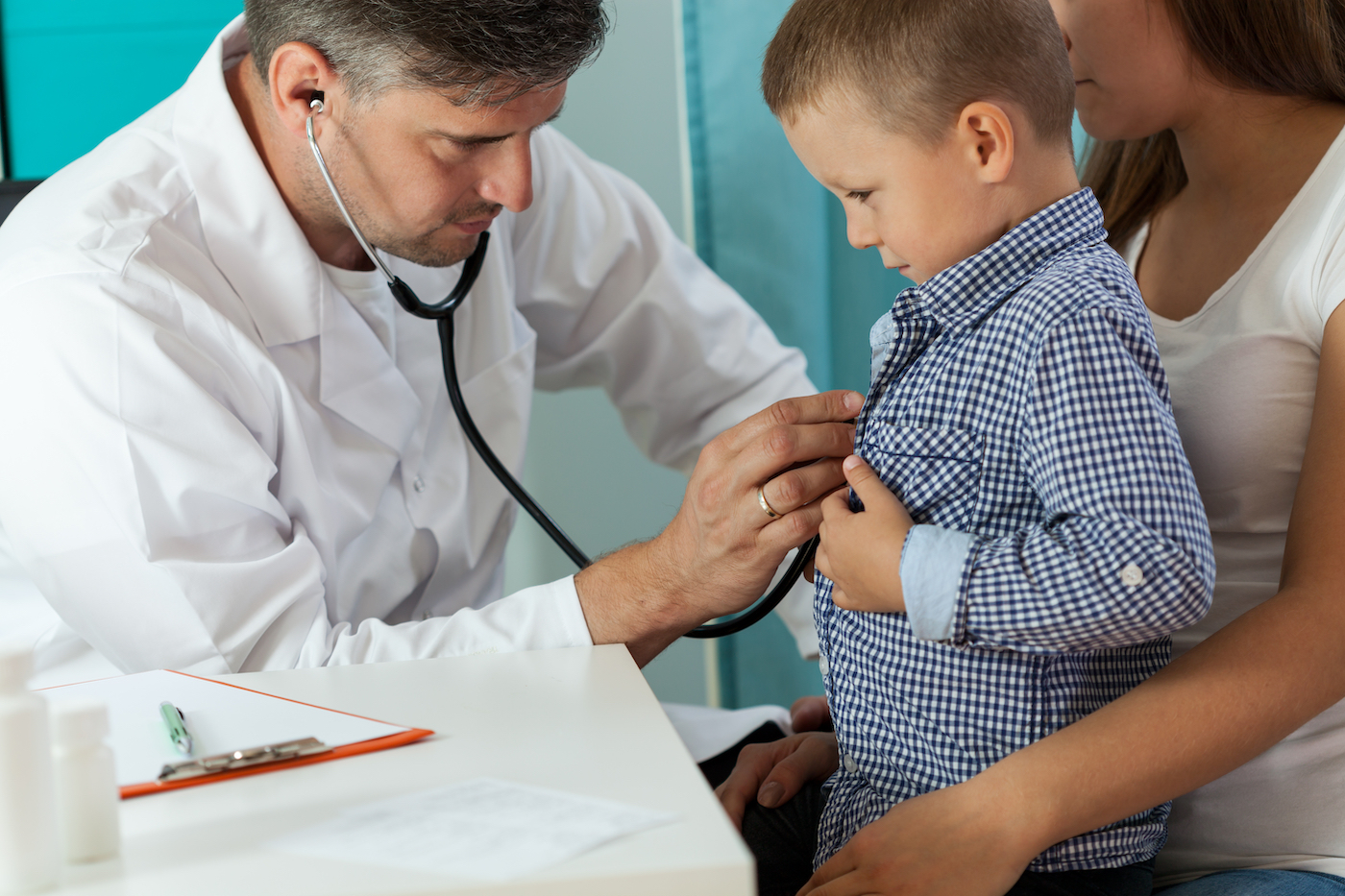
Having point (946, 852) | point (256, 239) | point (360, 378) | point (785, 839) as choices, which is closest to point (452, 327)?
point (360, 378)

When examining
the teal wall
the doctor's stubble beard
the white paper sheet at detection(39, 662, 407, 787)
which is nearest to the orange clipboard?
the white paper sheet at detection(39, 662, 407, 787)

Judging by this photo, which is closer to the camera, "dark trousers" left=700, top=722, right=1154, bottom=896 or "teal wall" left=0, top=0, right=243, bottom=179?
"dark trousers" left=700, top=722, right=1154, bottom=896

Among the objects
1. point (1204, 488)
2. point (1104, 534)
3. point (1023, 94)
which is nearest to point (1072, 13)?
point (1023, 94)

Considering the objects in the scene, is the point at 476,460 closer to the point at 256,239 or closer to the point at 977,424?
the point at 256,239

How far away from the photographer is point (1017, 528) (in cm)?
73

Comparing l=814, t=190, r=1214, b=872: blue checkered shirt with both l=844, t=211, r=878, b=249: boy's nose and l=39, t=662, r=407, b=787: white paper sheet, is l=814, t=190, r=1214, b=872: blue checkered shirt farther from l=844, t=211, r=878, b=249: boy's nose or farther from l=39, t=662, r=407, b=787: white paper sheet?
l=39, t=662, r=407, b=787: white paper sheet

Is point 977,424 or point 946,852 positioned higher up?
point 977,424

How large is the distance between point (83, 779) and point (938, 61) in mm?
654

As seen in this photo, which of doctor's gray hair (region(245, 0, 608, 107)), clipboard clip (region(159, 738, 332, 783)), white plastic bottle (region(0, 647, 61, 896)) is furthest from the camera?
doctor's gray hair (region(245, 0, 608, 107))

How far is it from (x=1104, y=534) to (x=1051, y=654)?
0.14 meters

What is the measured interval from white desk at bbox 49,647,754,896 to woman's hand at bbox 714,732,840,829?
22 centimetres

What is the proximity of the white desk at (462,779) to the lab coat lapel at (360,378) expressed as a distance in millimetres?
419

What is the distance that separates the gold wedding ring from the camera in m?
0.92

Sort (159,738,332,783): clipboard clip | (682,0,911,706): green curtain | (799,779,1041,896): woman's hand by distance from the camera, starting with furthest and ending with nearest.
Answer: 1. (682,0,911,706): green curtain
2. (799,779,1041,896): woman's hand
3. (159,738,332,783): clipboard clip
